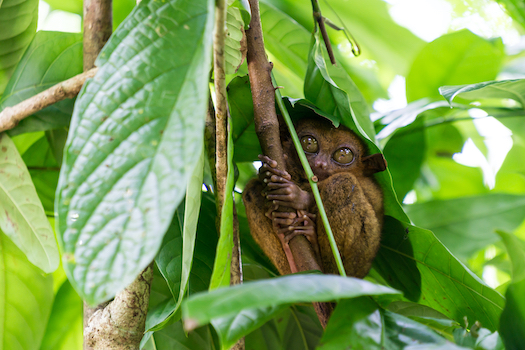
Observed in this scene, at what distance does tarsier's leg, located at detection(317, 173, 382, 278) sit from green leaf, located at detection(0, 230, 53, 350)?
3.52 feet

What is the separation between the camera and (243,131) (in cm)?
150

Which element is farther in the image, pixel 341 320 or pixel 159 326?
pixel 159 326

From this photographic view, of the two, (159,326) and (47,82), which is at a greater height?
(47,82)

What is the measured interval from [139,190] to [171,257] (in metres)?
0.57

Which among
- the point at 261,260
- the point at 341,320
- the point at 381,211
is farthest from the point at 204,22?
the point at 261,260

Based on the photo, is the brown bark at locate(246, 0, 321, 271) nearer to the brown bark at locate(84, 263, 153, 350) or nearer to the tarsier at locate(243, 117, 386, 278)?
the tarsier at locate(243, 117, 386, 278)

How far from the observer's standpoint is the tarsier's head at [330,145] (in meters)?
1.67

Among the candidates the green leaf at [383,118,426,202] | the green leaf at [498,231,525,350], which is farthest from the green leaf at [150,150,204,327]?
the green leaf at [383,118,426,202]

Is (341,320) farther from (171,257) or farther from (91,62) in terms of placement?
(91,62)

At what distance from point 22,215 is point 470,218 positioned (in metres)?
1.80

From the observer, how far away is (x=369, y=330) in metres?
0.91

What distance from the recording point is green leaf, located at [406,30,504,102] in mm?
1989

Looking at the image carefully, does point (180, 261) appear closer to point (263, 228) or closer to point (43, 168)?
point (263, 228)

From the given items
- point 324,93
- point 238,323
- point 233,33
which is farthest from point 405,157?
point 238,323
